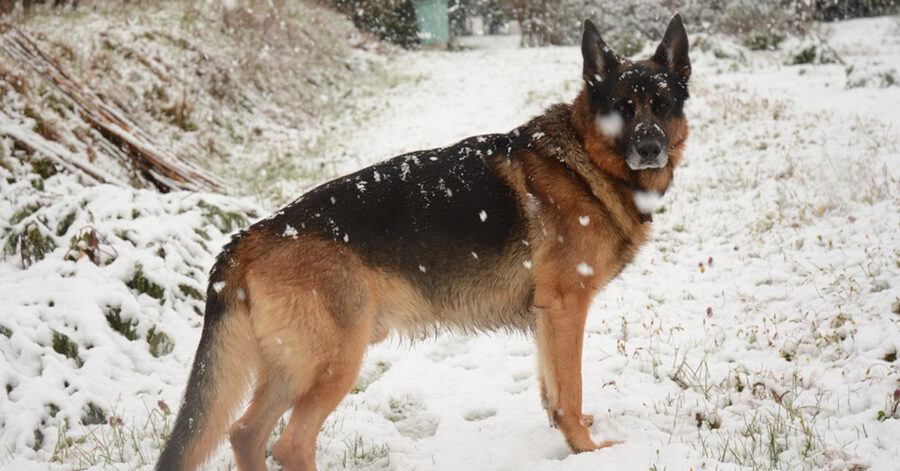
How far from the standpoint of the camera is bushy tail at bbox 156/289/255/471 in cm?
272

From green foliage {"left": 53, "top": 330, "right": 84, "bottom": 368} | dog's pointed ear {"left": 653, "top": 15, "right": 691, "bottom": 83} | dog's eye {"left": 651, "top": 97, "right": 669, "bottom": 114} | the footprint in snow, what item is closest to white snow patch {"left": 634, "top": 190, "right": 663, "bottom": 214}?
dog's eye {"left": 651, "top": 97, "right": 669, "bottom": 114}

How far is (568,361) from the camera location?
10.8ft

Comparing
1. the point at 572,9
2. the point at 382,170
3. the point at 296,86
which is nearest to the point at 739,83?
the point at 296,86

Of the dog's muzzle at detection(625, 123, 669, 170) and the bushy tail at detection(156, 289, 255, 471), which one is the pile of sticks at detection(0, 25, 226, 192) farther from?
the dog's muzzle at detection(625, 123, 669, 170)

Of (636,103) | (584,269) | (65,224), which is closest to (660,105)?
(636,103)

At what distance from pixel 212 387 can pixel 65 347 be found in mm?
2008

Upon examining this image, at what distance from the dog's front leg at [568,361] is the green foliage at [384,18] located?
24367 mm

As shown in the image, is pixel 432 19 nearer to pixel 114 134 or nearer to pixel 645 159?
pixel 114 134

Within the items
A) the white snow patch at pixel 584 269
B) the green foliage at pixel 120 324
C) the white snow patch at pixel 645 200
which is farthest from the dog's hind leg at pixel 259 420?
the white snow patch at pixel 645 200

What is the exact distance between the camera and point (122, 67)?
424 inches

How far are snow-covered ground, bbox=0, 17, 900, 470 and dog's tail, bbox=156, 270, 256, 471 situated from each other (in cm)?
73

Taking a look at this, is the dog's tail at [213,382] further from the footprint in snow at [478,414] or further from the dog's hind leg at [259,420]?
the footprint in snow at [478,414]

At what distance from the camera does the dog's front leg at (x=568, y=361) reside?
→ 3275 mm

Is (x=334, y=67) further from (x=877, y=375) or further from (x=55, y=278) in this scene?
(x=877, y=375)
